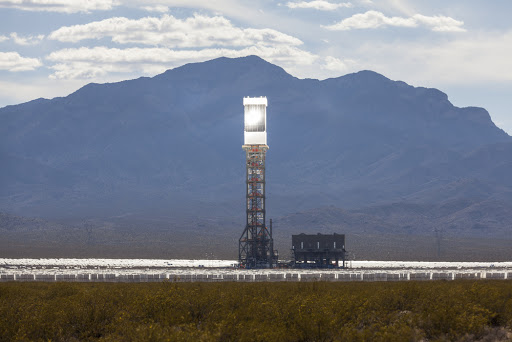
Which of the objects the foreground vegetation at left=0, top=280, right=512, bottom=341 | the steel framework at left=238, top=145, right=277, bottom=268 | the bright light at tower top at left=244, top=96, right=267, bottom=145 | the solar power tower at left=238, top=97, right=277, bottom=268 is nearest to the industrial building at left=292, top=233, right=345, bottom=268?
the steel framework at left=238, top=145, right=277, bottom=268

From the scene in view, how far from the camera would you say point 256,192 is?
134 m

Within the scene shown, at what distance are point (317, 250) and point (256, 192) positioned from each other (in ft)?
48.9

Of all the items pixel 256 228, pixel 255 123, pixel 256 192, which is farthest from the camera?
pixel 255 123

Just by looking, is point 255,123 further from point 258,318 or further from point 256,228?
point 258,318

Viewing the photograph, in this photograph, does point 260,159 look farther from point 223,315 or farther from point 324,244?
point 223,315

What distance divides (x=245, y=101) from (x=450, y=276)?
57689mm

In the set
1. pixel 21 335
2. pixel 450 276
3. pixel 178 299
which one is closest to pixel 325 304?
pixel 178 299

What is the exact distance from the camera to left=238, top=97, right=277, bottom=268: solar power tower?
131375 millimetres

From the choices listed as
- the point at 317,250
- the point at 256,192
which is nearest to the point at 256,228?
the point at 256,192

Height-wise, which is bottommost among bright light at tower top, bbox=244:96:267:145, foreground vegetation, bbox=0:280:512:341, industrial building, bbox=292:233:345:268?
foreground vegetation, bbox=0:280:512:341

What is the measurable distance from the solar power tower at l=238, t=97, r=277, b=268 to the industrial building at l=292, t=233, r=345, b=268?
4841 millimetres

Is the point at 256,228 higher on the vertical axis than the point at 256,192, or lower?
lower

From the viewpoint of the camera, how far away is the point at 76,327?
1703 inches

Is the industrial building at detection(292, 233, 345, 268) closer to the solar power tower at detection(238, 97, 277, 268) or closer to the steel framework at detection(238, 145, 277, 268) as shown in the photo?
the steel framework at detection(238, 145, 277, 268)
